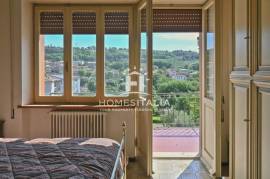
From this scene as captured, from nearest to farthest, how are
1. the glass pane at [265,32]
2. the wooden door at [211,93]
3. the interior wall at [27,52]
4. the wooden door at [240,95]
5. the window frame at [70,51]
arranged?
the glass pane at [265,32] < the wooden door at [240,95] < the wooden door at [211,93] < the interior wall at [27,52] < the window frame at [70,51]

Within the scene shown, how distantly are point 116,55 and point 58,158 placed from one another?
9.15ft

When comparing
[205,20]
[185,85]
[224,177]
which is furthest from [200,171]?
[205,20]

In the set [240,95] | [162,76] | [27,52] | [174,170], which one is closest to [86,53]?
[27,52]

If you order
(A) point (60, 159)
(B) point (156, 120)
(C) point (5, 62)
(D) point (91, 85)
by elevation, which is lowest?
(B) point (156, 120)

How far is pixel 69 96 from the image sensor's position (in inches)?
189

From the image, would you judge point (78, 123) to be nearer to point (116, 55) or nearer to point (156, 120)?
point (116, 55)

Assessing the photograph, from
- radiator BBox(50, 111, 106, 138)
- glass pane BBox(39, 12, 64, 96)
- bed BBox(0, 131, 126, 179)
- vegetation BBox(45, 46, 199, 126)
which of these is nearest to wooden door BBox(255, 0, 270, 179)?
bed BBox(0, 131, 126, 179)

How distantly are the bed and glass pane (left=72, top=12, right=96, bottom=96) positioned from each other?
205 cm

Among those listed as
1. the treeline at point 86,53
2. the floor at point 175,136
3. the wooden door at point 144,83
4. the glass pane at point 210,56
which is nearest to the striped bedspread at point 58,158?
the wooden door at point 144,83

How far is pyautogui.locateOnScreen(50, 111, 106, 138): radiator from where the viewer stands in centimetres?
456

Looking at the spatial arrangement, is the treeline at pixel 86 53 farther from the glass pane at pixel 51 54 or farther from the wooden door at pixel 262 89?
the wooden door at pixel 262 89

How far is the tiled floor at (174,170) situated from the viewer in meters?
4.00

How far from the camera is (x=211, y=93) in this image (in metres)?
4.31

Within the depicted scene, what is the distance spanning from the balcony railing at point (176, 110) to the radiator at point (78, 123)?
48.6 inches
